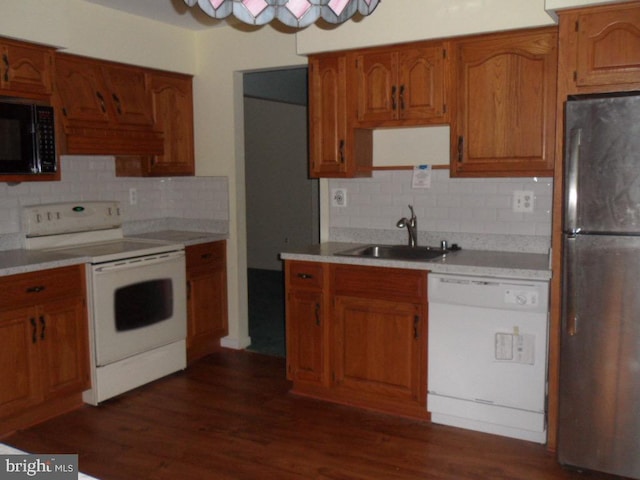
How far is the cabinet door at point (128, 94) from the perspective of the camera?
410cm

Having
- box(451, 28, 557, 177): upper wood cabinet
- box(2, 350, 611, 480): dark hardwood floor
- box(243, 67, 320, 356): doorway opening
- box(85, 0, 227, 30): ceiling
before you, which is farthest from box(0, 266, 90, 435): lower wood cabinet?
box(243, 67, 320, 356): doorway opening

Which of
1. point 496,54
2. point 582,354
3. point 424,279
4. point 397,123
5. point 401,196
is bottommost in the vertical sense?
point 582,354

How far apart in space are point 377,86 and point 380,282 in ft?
3.79

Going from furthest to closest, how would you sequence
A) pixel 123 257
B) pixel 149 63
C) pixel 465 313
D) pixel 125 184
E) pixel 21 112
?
pixel 125 184, pixel 149 63, pixel 123 257, pixel 21 112, pixel 465 313

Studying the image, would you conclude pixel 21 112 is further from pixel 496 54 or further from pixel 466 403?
pixel 466 403

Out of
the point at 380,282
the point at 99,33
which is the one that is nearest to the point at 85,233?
the point at 99,33

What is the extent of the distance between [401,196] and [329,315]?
0.93 meters

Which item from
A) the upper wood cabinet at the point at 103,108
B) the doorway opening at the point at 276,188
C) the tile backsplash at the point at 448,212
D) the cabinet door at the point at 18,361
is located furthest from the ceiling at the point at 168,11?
the doorway opening at the point at 276,188

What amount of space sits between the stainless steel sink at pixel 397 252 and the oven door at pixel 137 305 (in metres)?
1.23

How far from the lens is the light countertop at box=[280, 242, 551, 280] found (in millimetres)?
3043

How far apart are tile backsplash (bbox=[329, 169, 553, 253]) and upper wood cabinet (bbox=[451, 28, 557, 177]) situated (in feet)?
1.04

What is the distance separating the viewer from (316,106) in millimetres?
3801

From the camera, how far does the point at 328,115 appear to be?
377cm

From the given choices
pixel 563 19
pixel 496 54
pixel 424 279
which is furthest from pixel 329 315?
pixel 563 19
